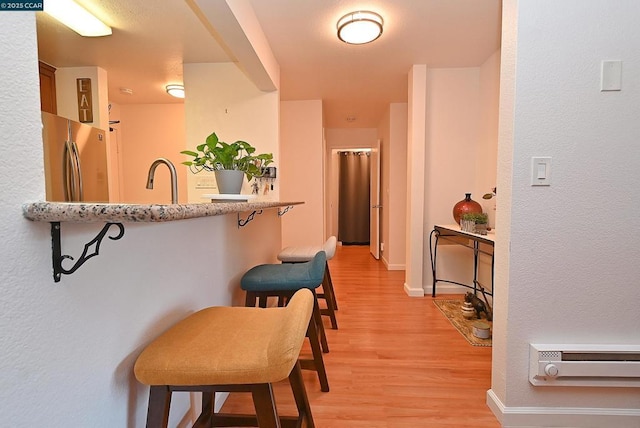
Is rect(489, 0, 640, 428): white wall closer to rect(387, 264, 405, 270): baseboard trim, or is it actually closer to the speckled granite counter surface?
the speckled granite counter surface

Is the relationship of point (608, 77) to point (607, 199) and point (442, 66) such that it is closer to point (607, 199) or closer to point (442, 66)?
point (607, 199)

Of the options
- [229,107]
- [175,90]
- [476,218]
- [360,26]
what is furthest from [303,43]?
[476,218]

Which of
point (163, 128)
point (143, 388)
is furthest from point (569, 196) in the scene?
point (163, 128)

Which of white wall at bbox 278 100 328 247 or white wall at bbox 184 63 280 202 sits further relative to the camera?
white wall at bbox 278 100 328 247

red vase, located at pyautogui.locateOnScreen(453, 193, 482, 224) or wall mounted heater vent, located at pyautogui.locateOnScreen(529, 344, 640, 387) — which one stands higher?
red vase, located at pyautogui.locateOnScreen(453, 193, 482, 224)

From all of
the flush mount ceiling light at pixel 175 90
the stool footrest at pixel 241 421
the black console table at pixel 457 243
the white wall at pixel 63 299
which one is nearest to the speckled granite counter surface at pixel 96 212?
the white wall at pixel 63 299

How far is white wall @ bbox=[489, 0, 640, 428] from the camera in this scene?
126cm

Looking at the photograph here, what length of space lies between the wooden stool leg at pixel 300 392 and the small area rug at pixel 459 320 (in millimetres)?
1506

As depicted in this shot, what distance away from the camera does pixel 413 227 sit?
3.17 m

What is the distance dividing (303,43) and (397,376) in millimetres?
2628

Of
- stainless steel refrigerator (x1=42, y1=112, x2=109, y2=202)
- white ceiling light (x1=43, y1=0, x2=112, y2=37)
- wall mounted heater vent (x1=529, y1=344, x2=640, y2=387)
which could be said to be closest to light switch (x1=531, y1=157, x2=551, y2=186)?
wall mounted heater vent (x1=529, y1=344, x2=640, y2=387)

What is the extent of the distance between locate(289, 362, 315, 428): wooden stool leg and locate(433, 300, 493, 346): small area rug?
1506mm

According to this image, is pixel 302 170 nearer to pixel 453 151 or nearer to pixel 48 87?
pixel 453 151

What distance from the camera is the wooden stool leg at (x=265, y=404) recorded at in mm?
788
